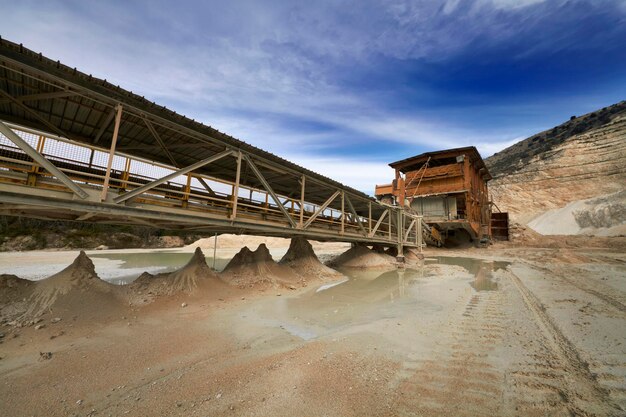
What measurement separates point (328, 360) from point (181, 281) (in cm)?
589

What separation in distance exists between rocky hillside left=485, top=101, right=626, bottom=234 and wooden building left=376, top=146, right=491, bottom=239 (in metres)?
11.6

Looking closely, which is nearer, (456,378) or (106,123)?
(456,378)

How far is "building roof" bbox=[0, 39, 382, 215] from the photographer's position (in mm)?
5297

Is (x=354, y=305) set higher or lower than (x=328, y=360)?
lower

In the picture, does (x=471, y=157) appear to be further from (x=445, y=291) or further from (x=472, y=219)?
(x=445, y=291)

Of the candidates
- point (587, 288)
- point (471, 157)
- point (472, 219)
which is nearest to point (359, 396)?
point (587, 288)

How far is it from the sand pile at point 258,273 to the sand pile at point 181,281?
778 millimetres

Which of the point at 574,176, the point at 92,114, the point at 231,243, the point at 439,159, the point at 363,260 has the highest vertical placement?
the point at 574,176

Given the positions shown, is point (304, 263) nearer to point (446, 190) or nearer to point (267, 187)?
point (267, 187)

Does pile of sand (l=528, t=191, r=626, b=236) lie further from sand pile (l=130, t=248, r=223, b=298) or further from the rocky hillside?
sand pile (l=130, t=248, r=223, b=298)

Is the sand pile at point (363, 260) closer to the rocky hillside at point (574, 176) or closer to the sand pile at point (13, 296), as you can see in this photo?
the sand pile at point (13, 296)

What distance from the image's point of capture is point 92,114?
281 inches

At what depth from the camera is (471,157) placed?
2761 cm

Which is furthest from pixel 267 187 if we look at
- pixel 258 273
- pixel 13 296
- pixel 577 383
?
pixel 577 383
